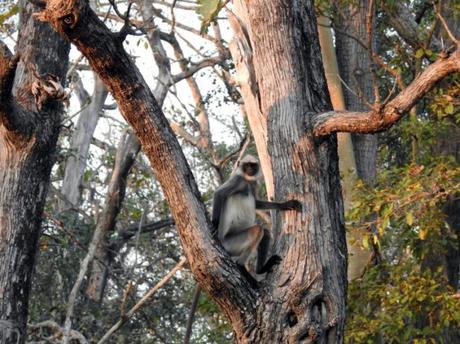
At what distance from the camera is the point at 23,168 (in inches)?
219

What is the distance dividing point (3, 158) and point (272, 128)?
199 centimetres

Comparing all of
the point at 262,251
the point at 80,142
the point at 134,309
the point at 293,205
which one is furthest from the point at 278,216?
the point at 80,142

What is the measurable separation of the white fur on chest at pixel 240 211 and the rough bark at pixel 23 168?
1404 mm

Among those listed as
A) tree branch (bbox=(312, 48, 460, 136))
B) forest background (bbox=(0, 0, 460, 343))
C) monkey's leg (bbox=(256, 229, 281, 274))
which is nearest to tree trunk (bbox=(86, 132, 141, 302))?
forest background (bbox=(0, 0, 460, 343))

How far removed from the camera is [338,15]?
992 centimetres

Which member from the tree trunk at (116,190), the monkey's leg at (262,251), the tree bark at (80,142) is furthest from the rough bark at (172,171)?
the tree bark at (80,142)

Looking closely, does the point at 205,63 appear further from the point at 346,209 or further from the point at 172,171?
the point at 172,171

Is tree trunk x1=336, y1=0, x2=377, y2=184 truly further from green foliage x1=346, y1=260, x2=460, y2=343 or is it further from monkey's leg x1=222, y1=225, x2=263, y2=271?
monkey's leg x1=222, y1=225, x2=263, y2=271

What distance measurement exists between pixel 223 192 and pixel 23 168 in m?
1.42

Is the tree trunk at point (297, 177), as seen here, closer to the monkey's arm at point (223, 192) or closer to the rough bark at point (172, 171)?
the rough bark at point (172, 171)

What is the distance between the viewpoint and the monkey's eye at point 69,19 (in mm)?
3811

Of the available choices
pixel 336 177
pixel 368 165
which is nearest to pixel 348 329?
pixel 368 165

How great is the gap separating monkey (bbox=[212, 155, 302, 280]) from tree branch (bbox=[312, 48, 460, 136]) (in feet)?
3.55

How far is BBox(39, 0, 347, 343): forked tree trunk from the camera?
13.3ft
